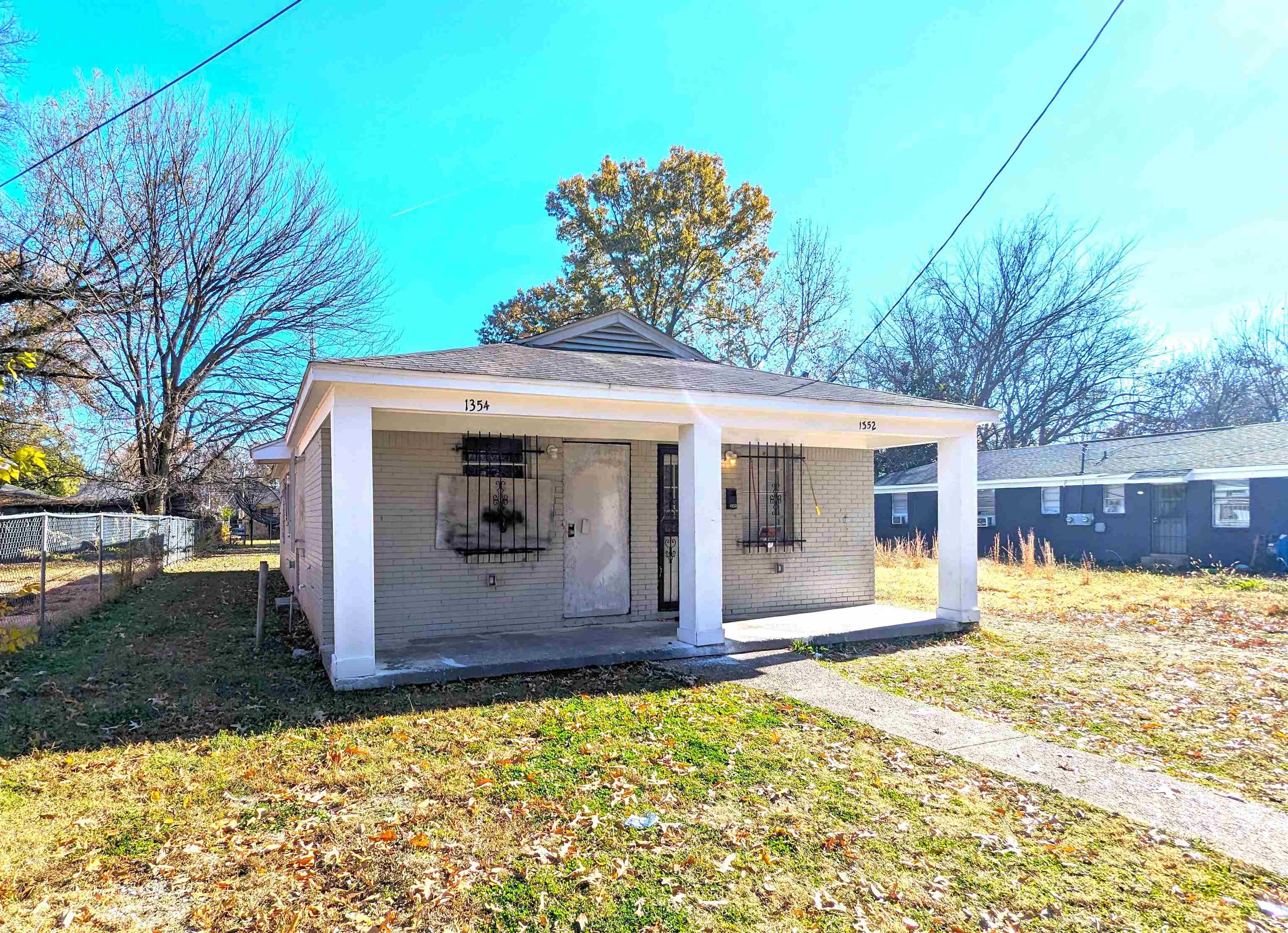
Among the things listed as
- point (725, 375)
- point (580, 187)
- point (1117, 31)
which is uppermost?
point (580, 187)

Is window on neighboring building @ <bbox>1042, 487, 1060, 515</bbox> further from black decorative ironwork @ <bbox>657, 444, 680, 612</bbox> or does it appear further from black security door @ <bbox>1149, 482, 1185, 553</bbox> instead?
black decorative ironwork @ <bbox>657, 444, 680, 612</bbox>

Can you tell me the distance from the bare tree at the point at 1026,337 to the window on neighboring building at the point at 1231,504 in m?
13.6

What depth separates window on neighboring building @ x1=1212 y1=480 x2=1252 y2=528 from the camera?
16000mm

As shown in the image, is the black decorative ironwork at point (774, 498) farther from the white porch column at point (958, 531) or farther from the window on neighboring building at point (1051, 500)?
the window on neighboring building at point (1051, 500)

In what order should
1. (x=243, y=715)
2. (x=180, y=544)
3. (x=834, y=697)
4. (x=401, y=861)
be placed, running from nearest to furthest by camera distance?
(x=401, y=861) → (x=243, y=715) → (x=834, y=697) → (x=180, y=544)

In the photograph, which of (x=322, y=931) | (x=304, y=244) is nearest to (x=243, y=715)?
(x=322, y=931)

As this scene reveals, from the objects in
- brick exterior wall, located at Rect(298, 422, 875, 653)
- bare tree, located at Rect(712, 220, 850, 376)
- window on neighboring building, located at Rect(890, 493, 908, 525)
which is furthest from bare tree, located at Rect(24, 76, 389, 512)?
window on neighboring building, located at Rect(890, 493, 908, 525)

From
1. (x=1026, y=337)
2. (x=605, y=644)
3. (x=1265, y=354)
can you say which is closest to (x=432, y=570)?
(x=605, y=644)

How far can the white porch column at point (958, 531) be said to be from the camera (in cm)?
867

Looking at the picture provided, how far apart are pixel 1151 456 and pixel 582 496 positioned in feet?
57.0

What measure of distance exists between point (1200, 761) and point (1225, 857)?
1574 millimetres

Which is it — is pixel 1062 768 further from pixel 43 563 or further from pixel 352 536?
pixel 43 563

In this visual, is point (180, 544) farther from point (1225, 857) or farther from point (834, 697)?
point (1225, 857)

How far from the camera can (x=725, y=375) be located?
29.5 ft
